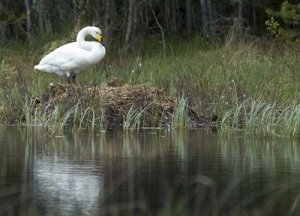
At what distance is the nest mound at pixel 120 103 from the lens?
15.4 meters

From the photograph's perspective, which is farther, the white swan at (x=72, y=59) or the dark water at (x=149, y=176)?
the white swan at (x=72, y=59)

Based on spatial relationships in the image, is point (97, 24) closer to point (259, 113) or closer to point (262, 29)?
point (262, 29)

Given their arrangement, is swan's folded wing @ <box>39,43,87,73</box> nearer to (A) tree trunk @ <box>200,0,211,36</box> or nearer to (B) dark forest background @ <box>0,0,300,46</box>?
(B) dark forest background @ <box>0,0,300,46</box>

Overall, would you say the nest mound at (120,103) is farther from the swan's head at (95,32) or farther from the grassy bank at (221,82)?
the swan's head at (95,32)

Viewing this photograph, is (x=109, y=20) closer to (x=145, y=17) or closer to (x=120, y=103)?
(x=145, y=17)

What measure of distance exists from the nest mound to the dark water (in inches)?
83.3

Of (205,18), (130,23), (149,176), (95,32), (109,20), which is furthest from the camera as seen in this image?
(205,18)

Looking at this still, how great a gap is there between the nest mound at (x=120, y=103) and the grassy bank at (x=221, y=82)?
0.80 ft

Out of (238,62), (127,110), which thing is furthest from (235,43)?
(127,110)

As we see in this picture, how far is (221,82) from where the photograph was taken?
17359mm

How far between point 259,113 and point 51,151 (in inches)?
161

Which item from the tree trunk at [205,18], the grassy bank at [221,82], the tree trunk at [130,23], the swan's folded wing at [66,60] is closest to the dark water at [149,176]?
the grassy bank at [221,82]

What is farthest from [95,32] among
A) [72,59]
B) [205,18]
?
[205,18]

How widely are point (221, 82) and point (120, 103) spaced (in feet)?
7.45
